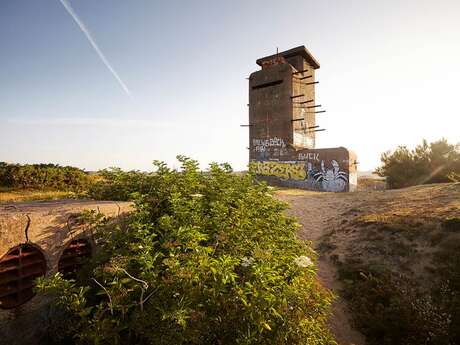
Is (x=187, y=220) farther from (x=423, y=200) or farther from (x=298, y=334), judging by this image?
(x=423, y=200)

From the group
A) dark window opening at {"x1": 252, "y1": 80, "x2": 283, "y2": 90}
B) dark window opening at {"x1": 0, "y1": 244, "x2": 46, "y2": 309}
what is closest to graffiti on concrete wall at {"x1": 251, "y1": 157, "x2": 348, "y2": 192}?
dark window opening at {"x1": 252, "y1": 80, "x2": 283, "y2": 90}

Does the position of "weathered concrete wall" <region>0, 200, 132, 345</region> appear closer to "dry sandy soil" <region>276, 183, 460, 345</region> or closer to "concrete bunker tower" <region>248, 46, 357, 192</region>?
A: "dry sandy soil" <region>276, 183, 460, 345</region>

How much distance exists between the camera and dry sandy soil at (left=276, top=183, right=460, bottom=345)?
5875 millimetres

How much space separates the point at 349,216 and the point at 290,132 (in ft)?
46.2

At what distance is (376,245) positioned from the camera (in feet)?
26.0

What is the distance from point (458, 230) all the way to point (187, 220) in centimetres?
809

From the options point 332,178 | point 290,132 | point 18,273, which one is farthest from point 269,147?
point 18,273

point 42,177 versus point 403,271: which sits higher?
point 42,177

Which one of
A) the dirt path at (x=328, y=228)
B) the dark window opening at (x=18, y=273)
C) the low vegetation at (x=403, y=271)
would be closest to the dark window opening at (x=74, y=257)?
the dark window opening at (x=18, y=273)

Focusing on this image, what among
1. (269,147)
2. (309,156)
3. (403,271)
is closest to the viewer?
(403,271)

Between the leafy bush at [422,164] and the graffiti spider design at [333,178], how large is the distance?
4.53 meters

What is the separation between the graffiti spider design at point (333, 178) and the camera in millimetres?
21498

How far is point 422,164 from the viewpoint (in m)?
21.3

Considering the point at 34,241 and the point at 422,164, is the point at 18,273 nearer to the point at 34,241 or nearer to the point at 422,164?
the point at 34,241
